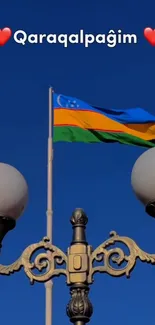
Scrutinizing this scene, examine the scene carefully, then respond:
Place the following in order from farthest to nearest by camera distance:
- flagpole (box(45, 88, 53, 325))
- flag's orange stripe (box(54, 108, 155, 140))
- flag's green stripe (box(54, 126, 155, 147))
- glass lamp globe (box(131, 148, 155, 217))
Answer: flag's orange stripe (box(54, 108, 155, 140)), flag's green stripe (box(54, 126, 155, 147)), flagpole (box(45, 88, 53, 325)), glass lamp globe (box(131, 148, 155, 217))

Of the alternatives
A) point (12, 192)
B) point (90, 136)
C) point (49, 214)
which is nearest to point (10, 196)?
point (12, 192)

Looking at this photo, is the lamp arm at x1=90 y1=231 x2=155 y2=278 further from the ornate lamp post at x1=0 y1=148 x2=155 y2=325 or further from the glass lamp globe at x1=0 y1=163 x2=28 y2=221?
the glass lamp globe at x1=0 y1=163 x2=28 y2=221

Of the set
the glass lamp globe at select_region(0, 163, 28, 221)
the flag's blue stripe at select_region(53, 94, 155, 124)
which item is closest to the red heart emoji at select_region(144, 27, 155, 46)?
the flag's blue stripe at select_region(53, 94, 155, 124)

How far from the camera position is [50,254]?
18.7ft

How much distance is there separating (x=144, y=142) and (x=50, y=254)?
9620mm

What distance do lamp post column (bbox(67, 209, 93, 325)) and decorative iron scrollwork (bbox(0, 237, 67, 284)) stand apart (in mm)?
→ 113

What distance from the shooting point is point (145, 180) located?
5645 millimetres

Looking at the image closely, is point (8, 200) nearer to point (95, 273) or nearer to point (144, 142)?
point (95, 273)

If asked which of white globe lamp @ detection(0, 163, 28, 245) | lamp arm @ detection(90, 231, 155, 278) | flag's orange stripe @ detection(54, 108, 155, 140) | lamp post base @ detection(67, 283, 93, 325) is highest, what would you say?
flag's orange stripe @ detection(54, 108, 155, 140)

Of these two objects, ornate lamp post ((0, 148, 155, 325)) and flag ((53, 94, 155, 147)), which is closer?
ornate lamp post ((0, 148, 155, 325))

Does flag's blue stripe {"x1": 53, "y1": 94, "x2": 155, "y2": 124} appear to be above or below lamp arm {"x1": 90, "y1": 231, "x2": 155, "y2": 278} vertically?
above

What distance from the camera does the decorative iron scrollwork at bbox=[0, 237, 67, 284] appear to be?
5684mm

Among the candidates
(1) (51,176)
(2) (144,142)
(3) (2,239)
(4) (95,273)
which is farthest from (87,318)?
(1) (51,176)

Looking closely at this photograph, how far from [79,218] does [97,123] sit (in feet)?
34.1
